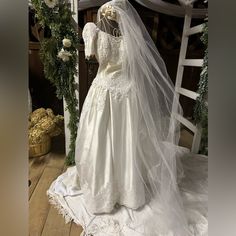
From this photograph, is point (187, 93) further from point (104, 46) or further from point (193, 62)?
point (104, 46)

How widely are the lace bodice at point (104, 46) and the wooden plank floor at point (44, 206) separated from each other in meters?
0.50

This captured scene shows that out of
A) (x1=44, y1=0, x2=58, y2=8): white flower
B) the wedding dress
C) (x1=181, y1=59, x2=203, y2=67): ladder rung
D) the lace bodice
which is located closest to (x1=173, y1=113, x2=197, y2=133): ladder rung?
the wedding dress

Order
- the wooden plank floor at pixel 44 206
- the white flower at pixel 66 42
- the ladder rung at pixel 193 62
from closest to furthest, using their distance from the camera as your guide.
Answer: the wooden plank floor at pixel 44 206, the ladder rung at pixel 193 62, the white flower at pixel 66 42

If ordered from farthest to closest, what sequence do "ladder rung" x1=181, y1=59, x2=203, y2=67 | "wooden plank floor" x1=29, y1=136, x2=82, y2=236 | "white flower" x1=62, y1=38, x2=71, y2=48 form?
"white flower" x1=62, y1=38, x2=71, y2=48 < "ladder rung" x1=181, y1=59, x2=203, y2=67 < "wooden plank floor" x1=29, y1=136, x2=82, y2=236

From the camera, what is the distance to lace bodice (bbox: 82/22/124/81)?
3.04 ft

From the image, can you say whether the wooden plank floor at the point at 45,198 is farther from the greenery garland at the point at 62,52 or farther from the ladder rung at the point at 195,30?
the ladder rung at the point at 195,30

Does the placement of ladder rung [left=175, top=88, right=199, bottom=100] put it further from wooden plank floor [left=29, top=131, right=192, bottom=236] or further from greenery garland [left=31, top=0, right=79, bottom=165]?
greenery garland [left=31, top=0, right=79, bottom=165]

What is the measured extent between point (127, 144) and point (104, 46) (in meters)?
0.43

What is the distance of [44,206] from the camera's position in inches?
38.2

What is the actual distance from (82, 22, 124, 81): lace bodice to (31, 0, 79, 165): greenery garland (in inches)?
7.6

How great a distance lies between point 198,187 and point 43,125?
2.59 ft

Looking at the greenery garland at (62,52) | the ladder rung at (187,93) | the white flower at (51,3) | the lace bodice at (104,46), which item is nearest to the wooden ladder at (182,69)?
the ladder rung at (187,93)

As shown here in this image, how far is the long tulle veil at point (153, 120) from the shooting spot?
0.88m

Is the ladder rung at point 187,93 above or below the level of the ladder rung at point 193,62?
below
